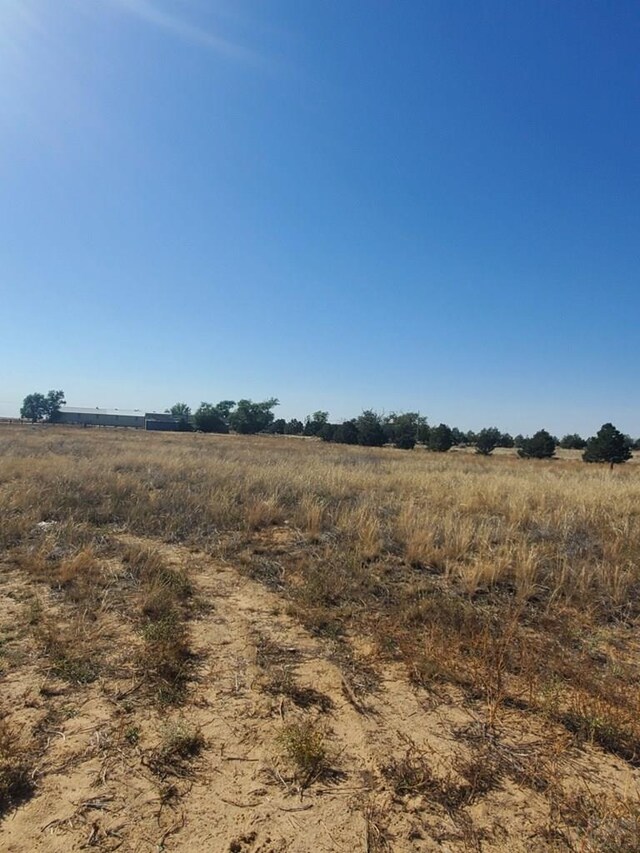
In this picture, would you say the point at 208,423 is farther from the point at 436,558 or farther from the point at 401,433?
the point at 436,558

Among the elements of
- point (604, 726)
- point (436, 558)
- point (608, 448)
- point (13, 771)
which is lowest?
point (13, 771)

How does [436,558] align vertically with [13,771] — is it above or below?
above

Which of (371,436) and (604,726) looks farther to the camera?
(371,436)

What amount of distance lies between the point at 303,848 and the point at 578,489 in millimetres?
10846

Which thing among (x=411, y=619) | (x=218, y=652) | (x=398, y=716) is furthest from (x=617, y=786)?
(x=218, y=652)

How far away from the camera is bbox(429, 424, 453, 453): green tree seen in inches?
1913

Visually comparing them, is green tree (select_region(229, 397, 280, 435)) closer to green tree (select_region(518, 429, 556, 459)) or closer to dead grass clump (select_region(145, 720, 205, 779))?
green tree (select_region(518, 429, 556, 459))

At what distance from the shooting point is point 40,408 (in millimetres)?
112062

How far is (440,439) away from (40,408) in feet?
346

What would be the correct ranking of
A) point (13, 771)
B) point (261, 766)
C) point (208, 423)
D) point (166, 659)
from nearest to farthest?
point (13, 771), point (261, 766), point (166, 659), point (208, 423)

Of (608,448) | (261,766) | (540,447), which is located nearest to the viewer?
(261,766)

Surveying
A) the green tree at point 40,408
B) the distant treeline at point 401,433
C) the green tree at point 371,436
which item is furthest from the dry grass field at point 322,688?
the green tree at point 40,408

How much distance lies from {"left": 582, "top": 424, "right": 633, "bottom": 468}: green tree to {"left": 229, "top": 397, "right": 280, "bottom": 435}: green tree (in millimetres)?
62251

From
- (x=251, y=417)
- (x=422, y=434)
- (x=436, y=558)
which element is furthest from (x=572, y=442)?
(x=436, y=558)
